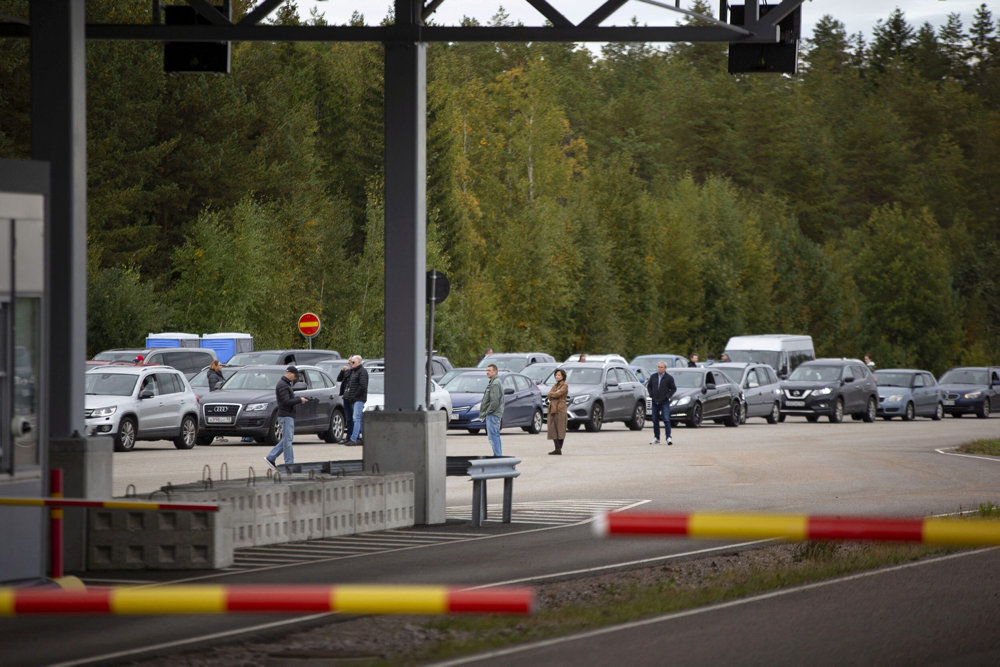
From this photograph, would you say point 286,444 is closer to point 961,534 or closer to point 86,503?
point 86,503

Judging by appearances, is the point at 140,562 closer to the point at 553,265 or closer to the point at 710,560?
the point at 710,560

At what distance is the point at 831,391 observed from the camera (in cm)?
4484

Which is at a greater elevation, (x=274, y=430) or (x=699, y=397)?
(x=699, y=397)

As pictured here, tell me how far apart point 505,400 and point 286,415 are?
12.5 metres

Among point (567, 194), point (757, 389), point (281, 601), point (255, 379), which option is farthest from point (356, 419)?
point (567, 194)

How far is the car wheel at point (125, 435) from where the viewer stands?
2939 cm

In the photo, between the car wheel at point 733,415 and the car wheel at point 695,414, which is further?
the car wheel at point 733,415

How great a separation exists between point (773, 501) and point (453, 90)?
56661 millimetres

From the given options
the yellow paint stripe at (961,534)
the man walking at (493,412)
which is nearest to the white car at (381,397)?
the man walking at (493,412)

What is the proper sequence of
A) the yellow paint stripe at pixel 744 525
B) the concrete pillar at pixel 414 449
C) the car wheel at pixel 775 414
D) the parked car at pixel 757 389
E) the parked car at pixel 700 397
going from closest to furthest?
the yellow paint stripe at pixel 744 525
the concrete pillar at pixel 414 449
the parked car at pixel 700 397
the parked car at pixel 757 389
the car wheel at pixel 775 414

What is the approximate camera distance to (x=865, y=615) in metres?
10.9

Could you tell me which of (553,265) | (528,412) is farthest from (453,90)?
(528,412)

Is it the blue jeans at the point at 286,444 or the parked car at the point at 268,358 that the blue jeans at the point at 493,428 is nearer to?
the blue jeans at the point at 286,444

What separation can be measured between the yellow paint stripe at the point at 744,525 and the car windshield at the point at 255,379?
86.9 ft
